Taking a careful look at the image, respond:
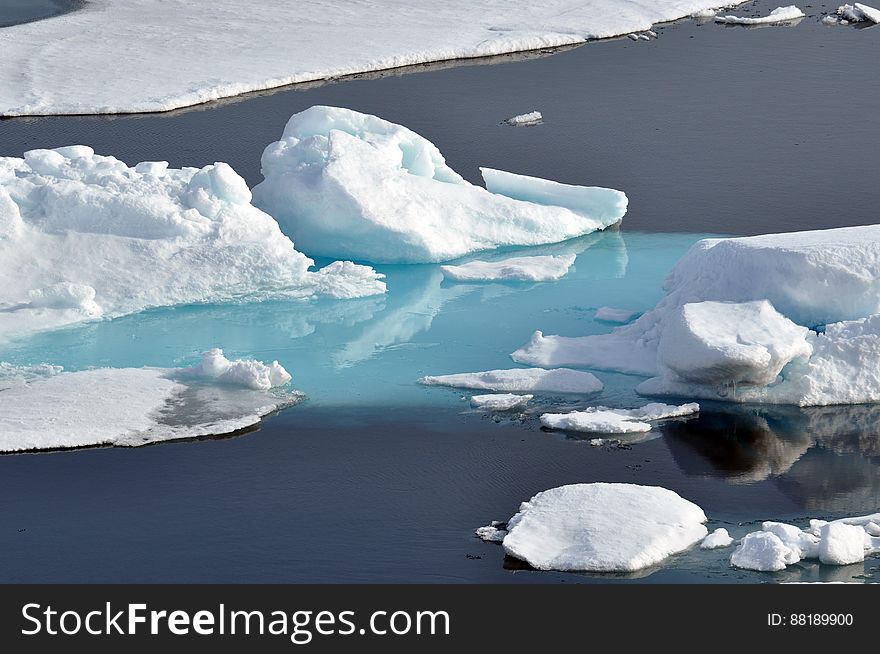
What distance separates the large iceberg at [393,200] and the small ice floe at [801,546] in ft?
19.4

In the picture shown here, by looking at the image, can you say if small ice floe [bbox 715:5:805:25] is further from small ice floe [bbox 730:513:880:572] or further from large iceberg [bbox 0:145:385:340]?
small ice floe [bbox 730:513:880:572]

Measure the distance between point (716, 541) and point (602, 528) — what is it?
0.60 meters

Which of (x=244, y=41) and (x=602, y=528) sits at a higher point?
(x=244, y=41)

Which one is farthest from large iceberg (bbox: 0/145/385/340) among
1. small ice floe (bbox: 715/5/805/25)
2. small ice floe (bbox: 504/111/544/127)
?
small ice floe (bbox: 715/5/805/25)

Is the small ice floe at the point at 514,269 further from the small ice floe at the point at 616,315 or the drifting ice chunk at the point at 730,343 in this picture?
the drifting ice chunk at the point at 730,343

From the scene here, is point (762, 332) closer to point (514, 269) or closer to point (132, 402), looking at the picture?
point (514, 269)

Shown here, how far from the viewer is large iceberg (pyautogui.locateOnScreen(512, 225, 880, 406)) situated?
9492 mm

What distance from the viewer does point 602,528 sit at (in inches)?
300

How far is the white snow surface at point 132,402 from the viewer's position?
29.5ft

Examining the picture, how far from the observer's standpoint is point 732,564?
24.0 ft

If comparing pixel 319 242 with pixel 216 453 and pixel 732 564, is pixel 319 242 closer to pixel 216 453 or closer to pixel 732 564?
pixel 216 453

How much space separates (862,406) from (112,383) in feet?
16.5

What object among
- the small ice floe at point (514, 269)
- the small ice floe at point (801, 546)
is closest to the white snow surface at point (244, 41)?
the small ice floe at point (514, 269)

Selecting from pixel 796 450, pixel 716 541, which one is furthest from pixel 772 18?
pixel 716 541
